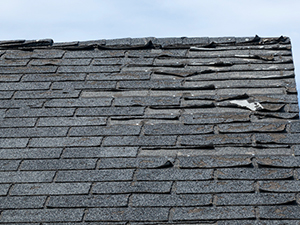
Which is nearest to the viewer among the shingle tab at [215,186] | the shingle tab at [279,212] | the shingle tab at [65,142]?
the shingle tab at [279,212]

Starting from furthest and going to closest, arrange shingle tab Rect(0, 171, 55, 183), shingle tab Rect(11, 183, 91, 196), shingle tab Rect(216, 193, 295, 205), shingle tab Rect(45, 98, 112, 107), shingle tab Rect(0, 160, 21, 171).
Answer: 1. shingle tab Rect(45, 98, 112, 107)
2. shingle tab Rect(0, 160, 21, 171)
3. shingle tab Rect(0, 171, 55, 183)
4. shingle tab Rect(11, 183, 91, 196)
5. shingle tab Rect(216, 193, 295, 205)

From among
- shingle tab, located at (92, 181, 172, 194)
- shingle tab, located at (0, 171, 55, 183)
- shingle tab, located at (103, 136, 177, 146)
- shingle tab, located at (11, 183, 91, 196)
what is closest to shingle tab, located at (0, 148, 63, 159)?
shingle tab, located at (0, 171, 55, 183)

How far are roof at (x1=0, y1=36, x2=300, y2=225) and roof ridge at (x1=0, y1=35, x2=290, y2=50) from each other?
13 millimetres

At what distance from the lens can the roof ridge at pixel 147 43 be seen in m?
4.59

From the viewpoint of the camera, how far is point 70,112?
382 centimetres

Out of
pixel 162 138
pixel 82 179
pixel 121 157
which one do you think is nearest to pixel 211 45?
pixel 162 138

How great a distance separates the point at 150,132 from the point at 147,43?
1.41 meters

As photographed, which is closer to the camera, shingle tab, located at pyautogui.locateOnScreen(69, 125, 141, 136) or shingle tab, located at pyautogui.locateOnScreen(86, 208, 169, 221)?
shingle tab, located at pyautogui.locateOnScreen(86, 208, 169, 221)

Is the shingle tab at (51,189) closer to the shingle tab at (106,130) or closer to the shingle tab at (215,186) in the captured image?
the shingle tab at (106,130)

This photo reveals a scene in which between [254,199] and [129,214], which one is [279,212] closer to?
[254,199]

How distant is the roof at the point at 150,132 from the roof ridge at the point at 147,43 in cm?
1

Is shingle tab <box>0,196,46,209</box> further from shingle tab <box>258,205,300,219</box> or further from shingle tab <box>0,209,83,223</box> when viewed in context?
shingle tab <box>258,205,300,219</box>

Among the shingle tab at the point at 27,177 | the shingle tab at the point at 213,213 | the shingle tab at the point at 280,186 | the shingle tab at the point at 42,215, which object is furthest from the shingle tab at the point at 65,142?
the shingle tab at the point at 280,186

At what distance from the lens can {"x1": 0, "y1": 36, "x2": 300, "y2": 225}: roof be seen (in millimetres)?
2973
